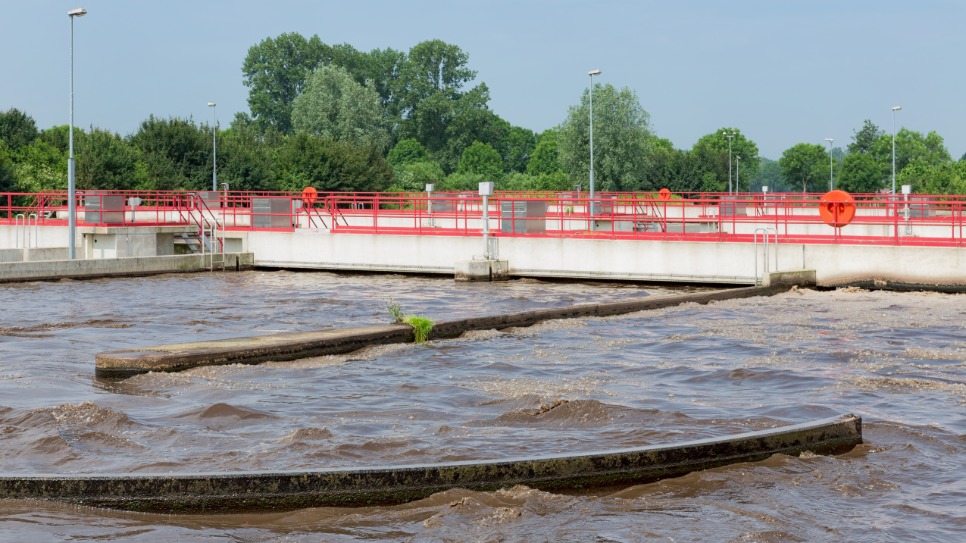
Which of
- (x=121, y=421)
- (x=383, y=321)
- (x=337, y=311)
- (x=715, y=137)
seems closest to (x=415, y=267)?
(x=337, y=311)

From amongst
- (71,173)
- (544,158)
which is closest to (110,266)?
(71,173)

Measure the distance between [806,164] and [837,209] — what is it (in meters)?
130

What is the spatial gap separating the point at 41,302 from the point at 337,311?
6294 mm

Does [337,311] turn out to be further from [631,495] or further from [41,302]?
[631,495]

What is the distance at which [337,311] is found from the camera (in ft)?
75.3

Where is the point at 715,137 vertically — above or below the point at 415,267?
above

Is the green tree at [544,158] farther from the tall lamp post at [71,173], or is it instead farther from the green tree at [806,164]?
the tall lamp post at [71,173]

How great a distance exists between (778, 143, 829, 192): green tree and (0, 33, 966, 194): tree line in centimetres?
21

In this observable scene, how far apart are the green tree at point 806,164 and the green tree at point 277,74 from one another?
198 feet

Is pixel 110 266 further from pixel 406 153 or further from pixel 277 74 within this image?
pixel 277 74

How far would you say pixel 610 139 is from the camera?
87.6 metres

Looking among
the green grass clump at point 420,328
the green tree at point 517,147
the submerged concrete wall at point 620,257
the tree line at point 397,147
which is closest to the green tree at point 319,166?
the tree line at point 397,147

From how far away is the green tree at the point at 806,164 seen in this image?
5935 inches

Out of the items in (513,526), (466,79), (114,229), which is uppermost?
(466,79)
